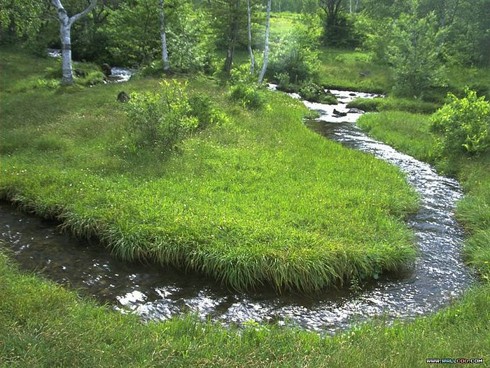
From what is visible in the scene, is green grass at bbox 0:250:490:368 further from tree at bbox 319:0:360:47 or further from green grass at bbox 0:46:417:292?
tree at bbox 319:0:360:47

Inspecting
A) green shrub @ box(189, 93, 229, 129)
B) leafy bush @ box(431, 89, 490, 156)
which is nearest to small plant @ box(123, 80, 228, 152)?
green shrub @ box(189, 93, 229, 129)

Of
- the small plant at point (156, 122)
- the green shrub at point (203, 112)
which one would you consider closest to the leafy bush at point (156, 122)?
the small plant at point (156, 122)

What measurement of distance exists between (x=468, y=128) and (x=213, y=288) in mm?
14844

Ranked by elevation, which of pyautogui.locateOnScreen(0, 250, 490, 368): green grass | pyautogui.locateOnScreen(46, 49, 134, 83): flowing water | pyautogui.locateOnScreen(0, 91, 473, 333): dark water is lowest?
pyautogui.locateOnScreen(0, 91, 473, 333): dark water

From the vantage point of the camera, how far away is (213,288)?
32.2 feet

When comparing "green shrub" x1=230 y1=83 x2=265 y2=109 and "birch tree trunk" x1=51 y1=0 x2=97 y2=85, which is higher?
"birch tree trunk" x1=51 y1=0 x2=97 y2=85

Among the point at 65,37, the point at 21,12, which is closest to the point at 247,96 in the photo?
the point at 65,37

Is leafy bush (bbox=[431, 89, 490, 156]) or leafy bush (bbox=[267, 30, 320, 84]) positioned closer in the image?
leafy bush (bbox=[431, 89, 490, 156])

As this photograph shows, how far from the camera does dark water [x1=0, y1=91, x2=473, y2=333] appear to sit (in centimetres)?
902

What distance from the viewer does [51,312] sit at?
24.1ft

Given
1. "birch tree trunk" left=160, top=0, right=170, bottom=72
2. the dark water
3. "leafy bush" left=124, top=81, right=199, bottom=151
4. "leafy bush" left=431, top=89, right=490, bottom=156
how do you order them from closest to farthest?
the dark water
"leafy bush" left=124, top=81, right=199, bottom=151
"leafy bush" left=431, top=89, right=490, bottom=156
"birch tree trunk" left=160, top=0, right=170, bottom=72

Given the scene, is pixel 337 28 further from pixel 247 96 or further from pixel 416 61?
pixel 247 96

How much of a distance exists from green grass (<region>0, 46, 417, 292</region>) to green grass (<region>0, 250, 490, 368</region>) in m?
2.14

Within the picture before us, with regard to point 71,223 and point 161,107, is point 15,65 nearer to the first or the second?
point 161,107
